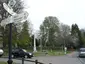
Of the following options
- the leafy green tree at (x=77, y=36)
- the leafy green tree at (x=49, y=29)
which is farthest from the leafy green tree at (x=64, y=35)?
the leafy green tree at (x=77, y=36)

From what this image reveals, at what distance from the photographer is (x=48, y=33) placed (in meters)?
87.3

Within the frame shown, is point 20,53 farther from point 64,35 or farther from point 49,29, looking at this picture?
point 64,35

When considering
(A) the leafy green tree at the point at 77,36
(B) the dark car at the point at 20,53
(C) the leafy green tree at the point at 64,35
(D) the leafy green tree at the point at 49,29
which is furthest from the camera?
(A) the leafy green tree at the point at 77,36

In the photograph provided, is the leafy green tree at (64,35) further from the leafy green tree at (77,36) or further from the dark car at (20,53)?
the dark car at (20,53)

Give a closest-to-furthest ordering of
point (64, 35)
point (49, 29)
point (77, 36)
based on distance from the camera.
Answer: point (49, 29), point (64, 35), point (77, 36)

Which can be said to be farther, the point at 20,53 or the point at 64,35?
the point at 64,35

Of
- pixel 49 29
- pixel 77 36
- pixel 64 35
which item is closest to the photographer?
pixel 49 29

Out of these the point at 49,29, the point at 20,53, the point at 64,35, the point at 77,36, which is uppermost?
the point at 49,29

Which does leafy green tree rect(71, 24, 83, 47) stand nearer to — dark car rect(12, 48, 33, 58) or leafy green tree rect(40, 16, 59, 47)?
leafy green tree rect(40, 16, 59, 47)

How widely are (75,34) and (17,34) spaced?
64.5 metres

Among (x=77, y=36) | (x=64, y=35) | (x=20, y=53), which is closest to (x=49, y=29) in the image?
(x=64, y=35)

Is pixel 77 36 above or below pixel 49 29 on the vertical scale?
below

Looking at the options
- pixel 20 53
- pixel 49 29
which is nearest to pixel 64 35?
pixel 49 29

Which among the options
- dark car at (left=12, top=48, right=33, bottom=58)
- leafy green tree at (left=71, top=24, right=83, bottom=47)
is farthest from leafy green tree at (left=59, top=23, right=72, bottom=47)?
dark car at (left=12, top=48, right=33, bottom=58)
